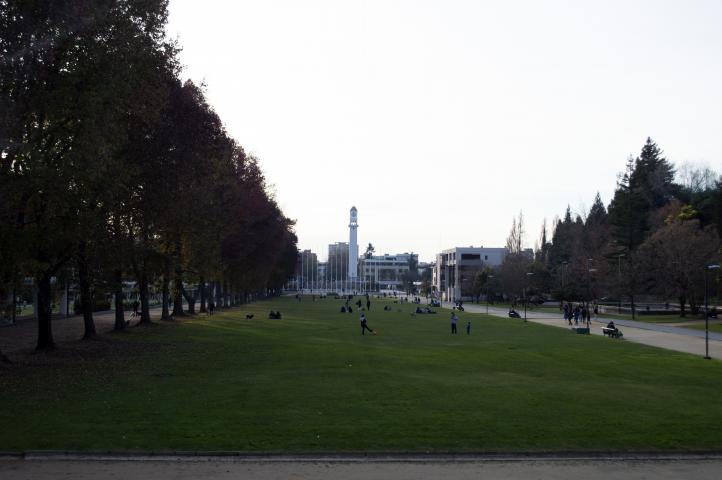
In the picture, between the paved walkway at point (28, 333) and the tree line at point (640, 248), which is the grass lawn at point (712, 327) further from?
the paved walkway at point (28, 333)

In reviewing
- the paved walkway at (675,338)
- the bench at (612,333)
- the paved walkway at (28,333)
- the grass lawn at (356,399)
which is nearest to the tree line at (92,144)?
the paved walkway at (28,333)

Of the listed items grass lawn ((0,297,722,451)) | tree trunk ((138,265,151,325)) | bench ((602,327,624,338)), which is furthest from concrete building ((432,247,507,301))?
grass lawn ((0,297,722,451))

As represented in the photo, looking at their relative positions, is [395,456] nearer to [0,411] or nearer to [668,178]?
[0,411]

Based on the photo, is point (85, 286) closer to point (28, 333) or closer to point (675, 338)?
point (28, 333)

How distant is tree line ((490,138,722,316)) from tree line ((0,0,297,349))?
47.2m

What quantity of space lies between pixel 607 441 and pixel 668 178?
362ft

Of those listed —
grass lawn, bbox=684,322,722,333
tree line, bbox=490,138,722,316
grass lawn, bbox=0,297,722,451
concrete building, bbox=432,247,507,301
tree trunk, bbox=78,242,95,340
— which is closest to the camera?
grass lawn, bbox=0,297,722,451

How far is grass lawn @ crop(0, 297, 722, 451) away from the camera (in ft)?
46.4

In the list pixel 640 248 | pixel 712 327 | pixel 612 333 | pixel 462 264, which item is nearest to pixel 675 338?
pixel 612 333

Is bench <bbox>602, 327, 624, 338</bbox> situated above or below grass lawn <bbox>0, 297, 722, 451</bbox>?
below

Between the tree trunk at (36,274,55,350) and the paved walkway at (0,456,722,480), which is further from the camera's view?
the tree trunk at (36,274,55,350)

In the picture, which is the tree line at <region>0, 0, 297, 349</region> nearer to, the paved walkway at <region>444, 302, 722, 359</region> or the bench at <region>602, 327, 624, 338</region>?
the bench at <region>602, 327, 624, 338</region>

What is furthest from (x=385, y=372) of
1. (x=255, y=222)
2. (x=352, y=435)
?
(x=255, y=222)

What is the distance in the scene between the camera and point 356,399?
61.3 feet
